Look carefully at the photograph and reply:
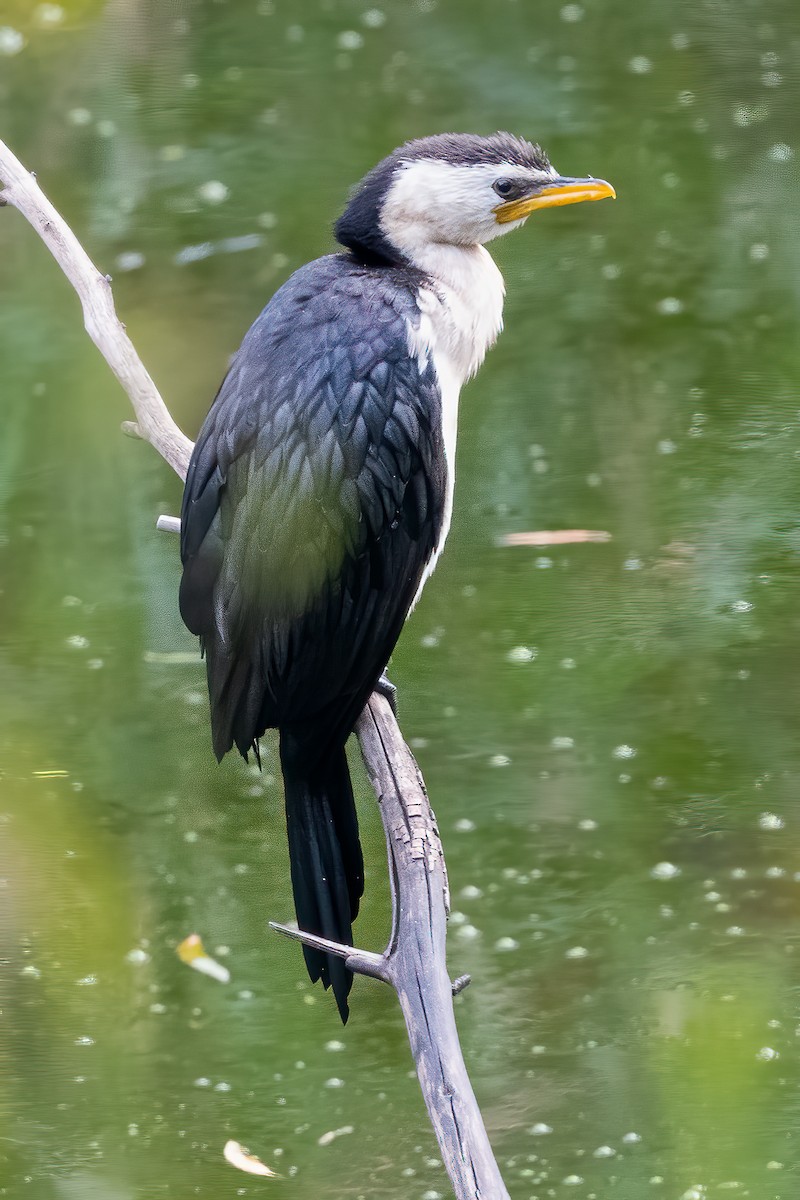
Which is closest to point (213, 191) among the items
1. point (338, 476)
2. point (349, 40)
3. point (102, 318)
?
point (349, 40)

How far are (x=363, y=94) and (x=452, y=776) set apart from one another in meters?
1.74

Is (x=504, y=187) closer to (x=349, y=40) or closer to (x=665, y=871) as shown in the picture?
(x=665, y=871)

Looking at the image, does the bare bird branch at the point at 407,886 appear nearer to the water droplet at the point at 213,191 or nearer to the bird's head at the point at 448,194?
the bird's head at the point at 448,194

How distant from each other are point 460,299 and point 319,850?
61 centimetres

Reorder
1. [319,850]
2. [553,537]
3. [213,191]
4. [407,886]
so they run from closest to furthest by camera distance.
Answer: [407,886], [319,850], [553,537], [213,191]

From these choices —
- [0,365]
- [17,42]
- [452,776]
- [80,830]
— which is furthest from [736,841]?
[17,42]

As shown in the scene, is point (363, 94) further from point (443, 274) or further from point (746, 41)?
point (443, 274)

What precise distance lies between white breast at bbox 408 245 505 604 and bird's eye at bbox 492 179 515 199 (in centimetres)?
8

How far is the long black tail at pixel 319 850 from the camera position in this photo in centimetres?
179

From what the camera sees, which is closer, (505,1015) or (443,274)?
(443,274)

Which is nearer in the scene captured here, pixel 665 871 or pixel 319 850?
pixel 319 850

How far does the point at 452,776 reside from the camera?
259 centimetres

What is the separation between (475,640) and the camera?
276cm

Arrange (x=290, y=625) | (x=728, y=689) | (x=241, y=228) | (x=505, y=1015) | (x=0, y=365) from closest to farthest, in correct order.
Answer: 1. (x=290, y=625)
2. (x=505, y=1015)
3. (x=728, y=689)
4. (x=0, y=365)
5. (x=241, y=228)
